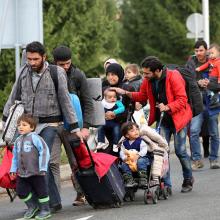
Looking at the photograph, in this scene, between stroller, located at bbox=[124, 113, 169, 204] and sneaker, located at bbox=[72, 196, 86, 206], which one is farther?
sneaker, located at bbox=[72, 196, 86, 206]

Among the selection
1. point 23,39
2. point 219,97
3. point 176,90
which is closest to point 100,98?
point 176,90

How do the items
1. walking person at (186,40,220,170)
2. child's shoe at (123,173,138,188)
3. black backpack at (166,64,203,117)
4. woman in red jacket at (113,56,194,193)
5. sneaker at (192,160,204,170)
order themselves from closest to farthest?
1. child's shoe at (123,173,138,188)
2. woman in red jacket at (113,56,194,193)
3. black backpack at (166,64,203,117)
4. walking person at (186,40,220,170)
5. sneaker at (192,160,204,170)

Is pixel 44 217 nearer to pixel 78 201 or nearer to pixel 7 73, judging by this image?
pixel 78 201

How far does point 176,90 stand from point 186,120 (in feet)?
1.37

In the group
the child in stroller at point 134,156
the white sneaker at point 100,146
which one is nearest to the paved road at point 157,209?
the child in stroller at point 134,156

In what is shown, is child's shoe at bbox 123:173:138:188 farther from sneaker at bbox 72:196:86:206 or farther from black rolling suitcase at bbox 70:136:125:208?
sneaker at bbox 72:196:86:206

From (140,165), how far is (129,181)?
0.74 ft

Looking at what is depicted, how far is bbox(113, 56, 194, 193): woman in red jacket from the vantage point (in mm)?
11656

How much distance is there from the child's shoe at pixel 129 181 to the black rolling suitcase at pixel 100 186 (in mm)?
231

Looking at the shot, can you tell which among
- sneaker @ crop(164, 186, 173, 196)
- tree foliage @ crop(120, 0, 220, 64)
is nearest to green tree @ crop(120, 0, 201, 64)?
tree foliage @ crop(120, 0, 220, 64)

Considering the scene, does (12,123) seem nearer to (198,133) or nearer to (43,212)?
(43,212)

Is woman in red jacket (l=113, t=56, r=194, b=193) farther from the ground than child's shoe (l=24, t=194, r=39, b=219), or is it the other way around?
woman in red jacket (l=113, t=56, r=194, b=193)

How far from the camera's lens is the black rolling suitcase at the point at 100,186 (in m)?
10.8

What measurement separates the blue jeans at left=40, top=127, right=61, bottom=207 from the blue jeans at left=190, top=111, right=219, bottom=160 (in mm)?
4817
